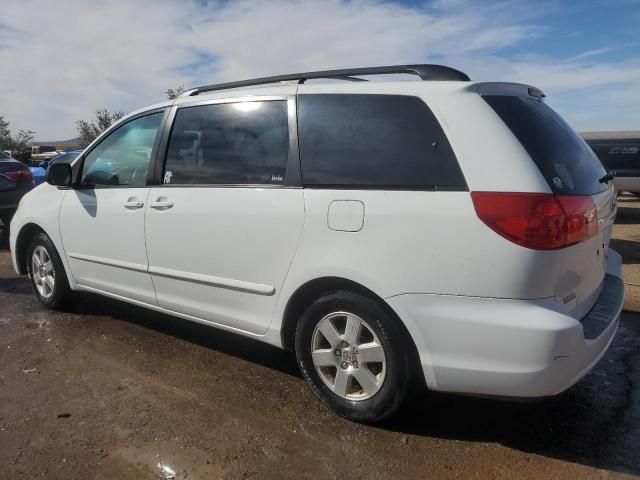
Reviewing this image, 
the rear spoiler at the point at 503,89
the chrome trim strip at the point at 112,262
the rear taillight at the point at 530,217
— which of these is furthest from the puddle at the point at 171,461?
the rear spoiler at the point at 503,89

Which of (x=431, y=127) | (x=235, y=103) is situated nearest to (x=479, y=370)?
(x=431, y=127)

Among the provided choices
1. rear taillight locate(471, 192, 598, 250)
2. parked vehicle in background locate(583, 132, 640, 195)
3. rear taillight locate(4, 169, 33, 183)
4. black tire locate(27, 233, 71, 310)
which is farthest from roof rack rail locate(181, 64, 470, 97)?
parked vehicle in background locate(583, 132, 640, 195)

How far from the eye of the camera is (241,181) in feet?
11.2

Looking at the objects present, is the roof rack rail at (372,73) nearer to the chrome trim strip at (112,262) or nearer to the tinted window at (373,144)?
the tinted window at (373,144)

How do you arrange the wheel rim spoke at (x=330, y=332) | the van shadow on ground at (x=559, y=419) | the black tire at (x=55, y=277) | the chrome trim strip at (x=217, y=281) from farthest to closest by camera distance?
the black tire at (x=55, y=277), the chrome trim strip at (x=217, y=281), the wheel rim spoke at (x=330, y=332), the van shadow on ground at (x=559, y=419)

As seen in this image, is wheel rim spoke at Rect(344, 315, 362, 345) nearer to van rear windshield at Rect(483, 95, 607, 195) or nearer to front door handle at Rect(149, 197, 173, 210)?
van rear windshield at Rect(483, 95, 607, 195)

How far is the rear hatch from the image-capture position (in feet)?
8.38

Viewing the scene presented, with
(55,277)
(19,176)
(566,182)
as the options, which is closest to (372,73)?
(566,182)

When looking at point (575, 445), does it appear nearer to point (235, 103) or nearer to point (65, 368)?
point (235, 103)

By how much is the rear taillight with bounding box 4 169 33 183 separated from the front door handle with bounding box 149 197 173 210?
671cm

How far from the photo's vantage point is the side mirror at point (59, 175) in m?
4.54

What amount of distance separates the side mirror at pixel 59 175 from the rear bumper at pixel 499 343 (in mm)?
3083

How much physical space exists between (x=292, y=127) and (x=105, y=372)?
204 cm

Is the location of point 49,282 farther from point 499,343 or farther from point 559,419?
point 559,419
